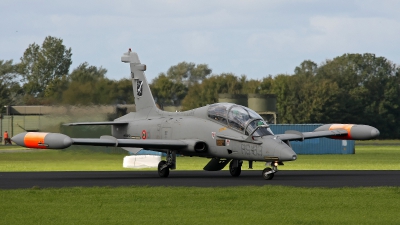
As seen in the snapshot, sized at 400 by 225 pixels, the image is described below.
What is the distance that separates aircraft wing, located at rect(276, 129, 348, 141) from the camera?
31375mm

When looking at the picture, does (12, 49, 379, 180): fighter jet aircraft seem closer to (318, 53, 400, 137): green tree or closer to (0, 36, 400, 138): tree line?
(0, 36, 400, 138): tree line

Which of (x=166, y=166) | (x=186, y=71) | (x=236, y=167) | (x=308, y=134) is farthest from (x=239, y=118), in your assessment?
(x=186, y=71)

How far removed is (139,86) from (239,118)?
321 inches

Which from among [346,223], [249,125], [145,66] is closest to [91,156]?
[145,66]

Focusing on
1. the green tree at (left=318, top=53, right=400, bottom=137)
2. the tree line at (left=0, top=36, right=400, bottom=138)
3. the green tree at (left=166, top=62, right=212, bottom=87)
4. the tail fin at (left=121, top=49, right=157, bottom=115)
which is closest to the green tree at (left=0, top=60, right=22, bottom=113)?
the tree line at (left=0, top=36, right=400, bottom=138)

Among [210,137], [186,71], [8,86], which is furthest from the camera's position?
[186,71]

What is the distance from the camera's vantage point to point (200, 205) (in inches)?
714

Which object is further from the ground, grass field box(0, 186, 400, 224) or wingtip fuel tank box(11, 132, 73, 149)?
wingtip fuel tank box(11, 132, 73, 149)

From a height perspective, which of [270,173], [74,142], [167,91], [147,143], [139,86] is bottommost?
[270,173]

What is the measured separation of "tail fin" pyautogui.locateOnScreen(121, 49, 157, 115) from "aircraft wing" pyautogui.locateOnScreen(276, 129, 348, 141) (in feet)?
20.7

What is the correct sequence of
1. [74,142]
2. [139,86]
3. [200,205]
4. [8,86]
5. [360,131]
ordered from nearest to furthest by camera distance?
1. [200,205]
2. [74,142]
3. [360,131]
4. [139,86]
5. [8,86]

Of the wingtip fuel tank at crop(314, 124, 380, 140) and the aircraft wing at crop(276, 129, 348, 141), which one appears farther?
the wingtip fuel tank at crop(314, 124, 380, 140)

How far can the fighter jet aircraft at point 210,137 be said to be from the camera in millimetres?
27891

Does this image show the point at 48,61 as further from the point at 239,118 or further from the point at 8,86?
the point at 239,118
